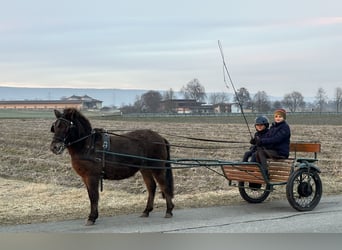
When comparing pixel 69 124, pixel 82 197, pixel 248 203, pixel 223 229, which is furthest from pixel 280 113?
pixel 82 197

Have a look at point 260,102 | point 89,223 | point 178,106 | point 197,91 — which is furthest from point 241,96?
point 178,106

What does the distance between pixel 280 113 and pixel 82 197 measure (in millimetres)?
5154

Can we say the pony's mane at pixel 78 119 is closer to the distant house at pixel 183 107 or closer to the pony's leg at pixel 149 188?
the pony's leg at pixel 149 188

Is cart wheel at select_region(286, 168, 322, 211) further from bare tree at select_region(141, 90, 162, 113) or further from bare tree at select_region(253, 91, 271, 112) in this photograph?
bare tree at select_region(141, 90, 162, 113)

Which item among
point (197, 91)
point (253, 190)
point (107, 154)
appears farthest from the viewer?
point (197, 91)

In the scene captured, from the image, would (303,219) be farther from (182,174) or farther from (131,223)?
(182,174)

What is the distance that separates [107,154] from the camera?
831cm

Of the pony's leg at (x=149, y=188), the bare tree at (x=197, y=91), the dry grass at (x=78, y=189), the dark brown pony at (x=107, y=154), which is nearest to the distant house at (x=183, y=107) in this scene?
the bare tree at (x=197, y=91)

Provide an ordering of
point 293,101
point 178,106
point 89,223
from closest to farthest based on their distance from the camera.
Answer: point 89,223 → point 178,106 → point 293,101

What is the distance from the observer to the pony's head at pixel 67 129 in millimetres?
7926

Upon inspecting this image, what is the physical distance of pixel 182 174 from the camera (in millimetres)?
15188

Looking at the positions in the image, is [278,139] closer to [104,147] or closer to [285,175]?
[285,175]

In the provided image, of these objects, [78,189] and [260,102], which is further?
[260,102]

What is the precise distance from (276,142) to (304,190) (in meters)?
1.02
